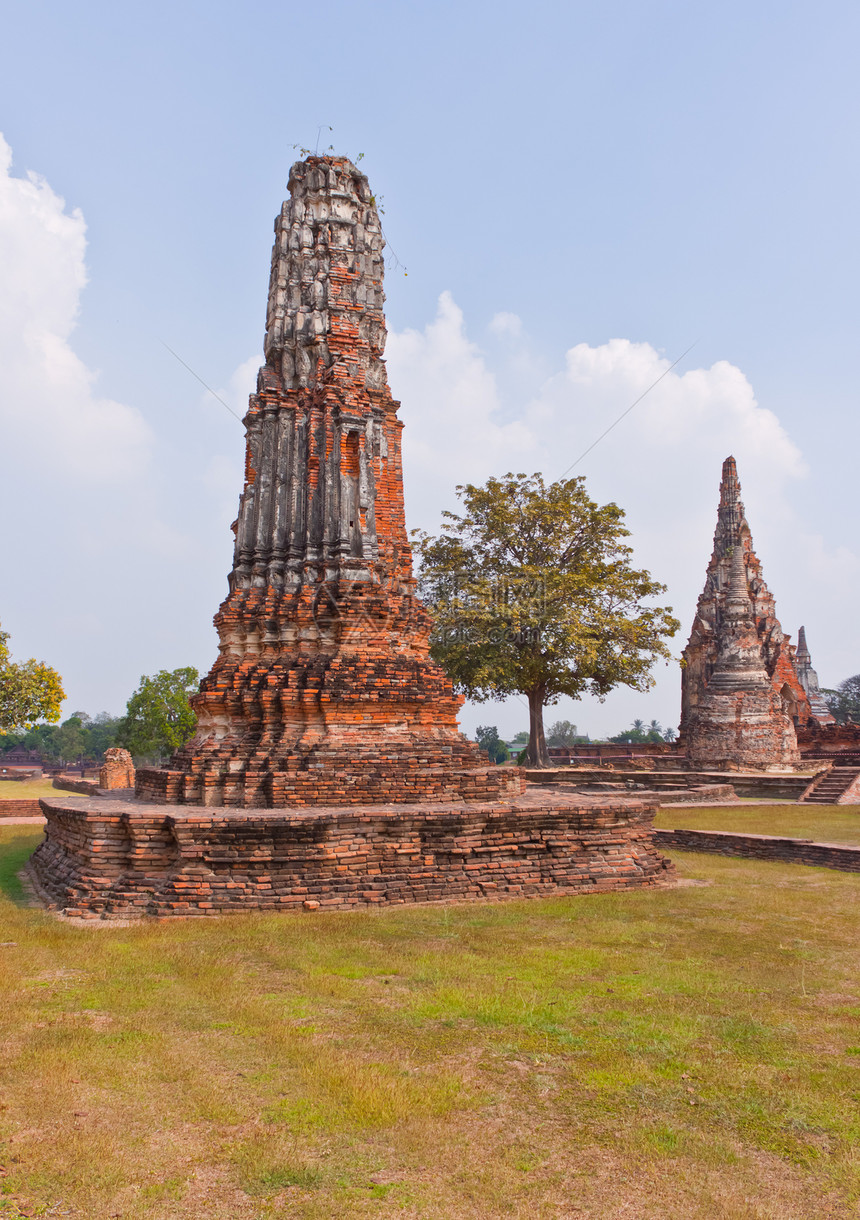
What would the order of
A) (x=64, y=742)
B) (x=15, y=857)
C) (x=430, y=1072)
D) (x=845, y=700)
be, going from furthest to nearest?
(x=64, y=742) → (x=845, y=700) → (x=15, y=857) → (x=430, y=1072)

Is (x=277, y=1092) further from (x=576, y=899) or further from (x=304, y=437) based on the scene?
(x=304, y=437)

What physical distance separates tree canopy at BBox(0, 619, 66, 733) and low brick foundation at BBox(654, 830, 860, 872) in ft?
61.6

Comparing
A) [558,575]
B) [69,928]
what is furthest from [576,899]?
[558,575]

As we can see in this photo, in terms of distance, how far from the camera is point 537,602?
24.8 meters

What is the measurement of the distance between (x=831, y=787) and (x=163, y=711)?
2769 centimetres

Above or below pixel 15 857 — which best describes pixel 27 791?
above

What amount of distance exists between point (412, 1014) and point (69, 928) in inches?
138

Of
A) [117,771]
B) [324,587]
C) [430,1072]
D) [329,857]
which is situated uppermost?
[324,587]

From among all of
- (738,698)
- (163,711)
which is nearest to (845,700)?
(738,698)

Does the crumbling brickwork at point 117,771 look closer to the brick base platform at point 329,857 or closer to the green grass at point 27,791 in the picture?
the green grass at point 27,791

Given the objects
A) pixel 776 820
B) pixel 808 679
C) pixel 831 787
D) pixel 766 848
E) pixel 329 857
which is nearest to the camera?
pixel 329 857

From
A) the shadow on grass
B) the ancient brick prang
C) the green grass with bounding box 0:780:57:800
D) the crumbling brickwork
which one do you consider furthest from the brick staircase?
the green grass with bounding box 0:780:57:800

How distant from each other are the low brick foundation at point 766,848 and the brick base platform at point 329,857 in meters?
2.75

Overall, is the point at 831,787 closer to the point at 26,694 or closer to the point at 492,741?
the point at 26,694
